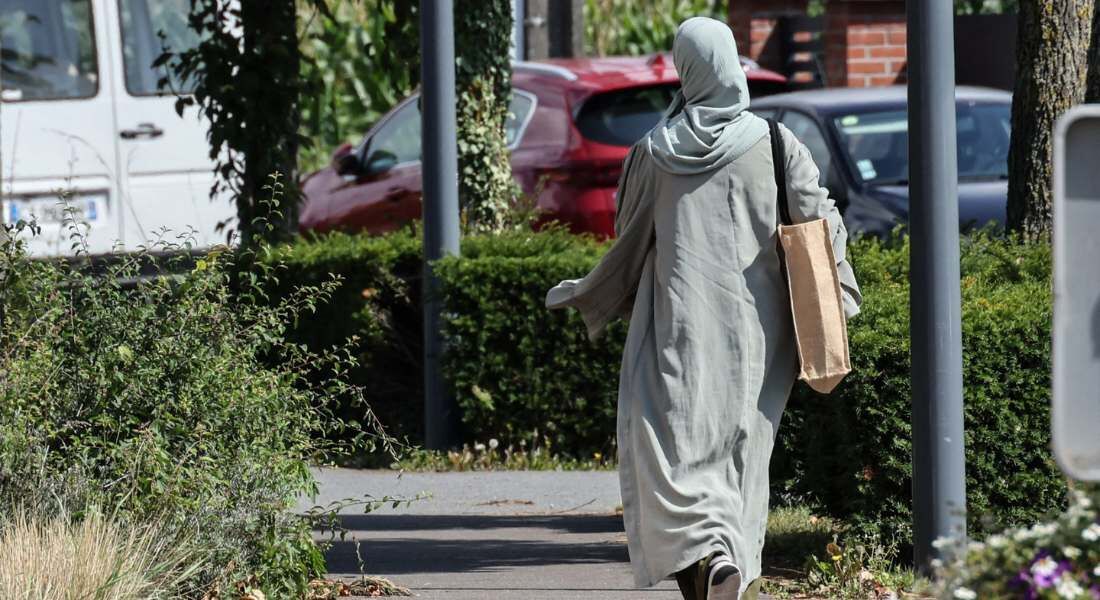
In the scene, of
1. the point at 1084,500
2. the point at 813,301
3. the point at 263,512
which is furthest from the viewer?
the point at 263,512

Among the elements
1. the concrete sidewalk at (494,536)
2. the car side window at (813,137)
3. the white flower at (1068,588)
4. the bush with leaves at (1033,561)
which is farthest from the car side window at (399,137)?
the white flower at (1068,588)

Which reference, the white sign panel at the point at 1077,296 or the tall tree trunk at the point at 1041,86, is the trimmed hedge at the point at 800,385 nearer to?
the tall tree trunk at the point at 1041,86

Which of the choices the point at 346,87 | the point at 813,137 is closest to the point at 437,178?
the point at 813,137

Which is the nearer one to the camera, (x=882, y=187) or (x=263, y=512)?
(x=263, y=512)

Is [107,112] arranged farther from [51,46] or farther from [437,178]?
[437,178]

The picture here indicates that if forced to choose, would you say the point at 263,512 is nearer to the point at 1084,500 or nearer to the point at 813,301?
the point at 813,301

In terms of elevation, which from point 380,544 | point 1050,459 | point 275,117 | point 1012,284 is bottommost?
point 380,544

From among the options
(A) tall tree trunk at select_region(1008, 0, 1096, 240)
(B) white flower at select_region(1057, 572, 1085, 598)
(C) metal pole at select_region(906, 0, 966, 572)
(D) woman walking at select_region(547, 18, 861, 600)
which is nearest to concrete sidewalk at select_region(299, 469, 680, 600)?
(D) woman walking at select_region(547, 18, 861, 600)

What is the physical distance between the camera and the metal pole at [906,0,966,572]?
16.5 feet

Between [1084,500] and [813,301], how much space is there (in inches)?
69.4

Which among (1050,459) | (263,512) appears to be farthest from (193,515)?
(1050,459)

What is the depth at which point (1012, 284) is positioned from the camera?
647 centimetres

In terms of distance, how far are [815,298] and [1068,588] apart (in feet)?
6.54

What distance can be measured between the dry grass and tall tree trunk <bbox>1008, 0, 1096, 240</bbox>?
3.58m
